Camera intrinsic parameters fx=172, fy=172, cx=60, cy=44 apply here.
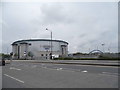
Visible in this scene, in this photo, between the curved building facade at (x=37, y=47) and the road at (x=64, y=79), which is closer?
the road at (x=64, y=79)

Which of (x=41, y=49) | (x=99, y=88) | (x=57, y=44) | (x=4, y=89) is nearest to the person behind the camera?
(x=99, y=88)

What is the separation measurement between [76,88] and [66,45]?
155219mm

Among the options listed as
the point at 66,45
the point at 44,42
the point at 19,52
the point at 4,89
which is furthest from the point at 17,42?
the point at 4,89

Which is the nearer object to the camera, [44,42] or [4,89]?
[4,89]

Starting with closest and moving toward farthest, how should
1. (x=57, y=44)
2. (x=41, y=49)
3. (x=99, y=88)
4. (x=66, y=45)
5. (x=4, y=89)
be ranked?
(x=99, y=88), (x=4, y=89), (x=41, y=49), (x=57, y=44), (x=66, y=45)

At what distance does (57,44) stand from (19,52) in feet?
109

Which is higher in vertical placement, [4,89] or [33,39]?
[33,39]

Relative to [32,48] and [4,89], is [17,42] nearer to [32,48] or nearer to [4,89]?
[32,48]

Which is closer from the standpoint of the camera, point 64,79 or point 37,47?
point 64,79

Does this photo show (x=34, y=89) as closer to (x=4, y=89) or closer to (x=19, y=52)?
(x=4, y=89)

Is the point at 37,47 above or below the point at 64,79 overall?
above

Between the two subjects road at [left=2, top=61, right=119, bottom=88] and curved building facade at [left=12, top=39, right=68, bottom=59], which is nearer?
road at [left=2, top=61, right=119, bottom=88]

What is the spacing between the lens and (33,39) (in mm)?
146500

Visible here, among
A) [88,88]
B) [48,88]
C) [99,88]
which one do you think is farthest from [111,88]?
[48,88]
